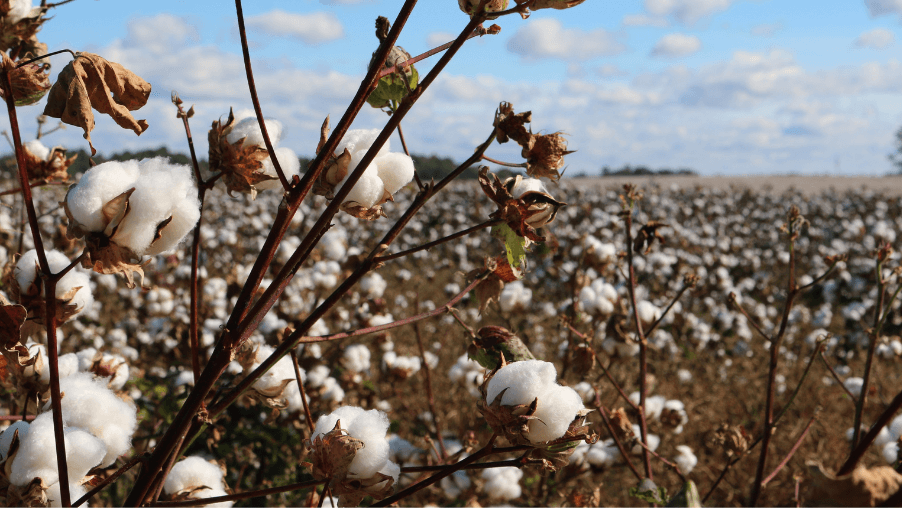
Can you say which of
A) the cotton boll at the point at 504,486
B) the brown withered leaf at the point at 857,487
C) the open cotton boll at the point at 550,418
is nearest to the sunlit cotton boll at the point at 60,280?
the open cotton boll at the point at 550,418

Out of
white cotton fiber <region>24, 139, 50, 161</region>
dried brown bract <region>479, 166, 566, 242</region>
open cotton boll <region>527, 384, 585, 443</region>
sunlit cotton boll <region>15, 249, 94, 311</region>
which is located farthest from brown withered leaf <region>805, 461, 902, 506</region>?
white cotton fiber <region>24, 139, 50, 161</region>

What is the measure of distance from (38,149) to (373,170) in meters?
1.16

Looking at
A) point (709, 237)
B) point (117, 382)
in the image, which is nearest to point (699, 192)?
point (709, 237)

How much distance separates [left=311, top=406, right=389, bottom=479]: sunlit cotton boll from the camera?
32.3 inches

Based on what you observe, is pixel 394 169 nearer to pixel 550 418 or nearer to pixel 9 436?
pixel 550 418

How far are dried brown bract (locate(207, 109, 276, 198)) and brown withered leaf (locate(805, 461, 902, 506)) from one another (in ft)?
2.38

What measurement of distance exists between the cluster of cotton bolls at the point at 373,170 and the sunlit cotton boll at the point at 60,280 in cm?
43

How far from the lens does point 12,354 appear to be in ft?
2.73

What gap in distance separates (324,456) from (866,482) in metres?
0.60

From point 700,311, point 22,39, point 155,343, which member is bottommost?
point 700,311

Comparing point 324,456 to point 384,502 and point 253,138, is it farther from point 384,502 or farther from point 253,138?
point 253,138

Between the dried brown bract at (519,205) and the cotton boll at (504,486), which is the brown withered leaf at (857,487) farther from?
the cotton boll at (504,486)

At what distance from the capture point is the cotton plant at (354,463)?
2.67 feet

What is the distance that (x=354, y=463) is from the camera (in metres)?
0.82
